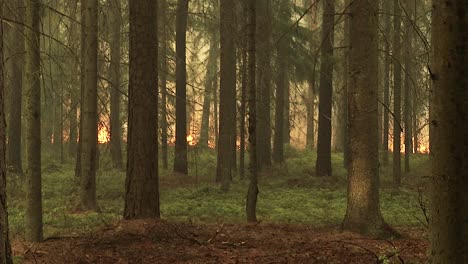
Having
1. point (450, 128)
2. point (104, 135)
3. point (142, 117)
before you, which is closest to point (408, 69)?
point (142, 117)

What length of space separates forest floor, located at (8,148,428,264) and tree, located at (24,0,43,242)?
44 centimetres

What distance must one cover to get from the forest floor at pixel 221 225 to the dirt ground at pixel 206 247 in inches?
0.6

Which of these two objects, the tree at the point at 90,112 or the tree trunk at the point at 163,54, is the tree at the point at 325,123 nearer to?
the tree trunk at the point at 163,54

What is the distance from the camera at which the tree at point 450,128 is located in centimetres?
325

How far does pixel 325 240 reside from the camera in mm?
7898

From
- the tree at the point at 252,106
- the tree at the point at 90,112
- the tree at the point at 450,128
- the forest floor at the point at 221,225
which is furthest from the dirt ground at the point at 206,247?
the tree at the point at 90,112

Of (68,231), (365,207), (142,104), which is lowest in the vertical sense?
(68,231)

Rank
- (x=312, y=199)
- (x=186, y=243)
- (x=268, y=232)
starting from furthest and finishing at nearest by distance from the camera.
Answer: (x=312, y=199) → (x=268, y=232) → (x=186, y=243)

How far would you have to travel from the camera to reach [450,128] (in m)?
3.29

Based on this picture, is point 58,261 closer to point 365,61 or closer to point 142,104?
point 142,104

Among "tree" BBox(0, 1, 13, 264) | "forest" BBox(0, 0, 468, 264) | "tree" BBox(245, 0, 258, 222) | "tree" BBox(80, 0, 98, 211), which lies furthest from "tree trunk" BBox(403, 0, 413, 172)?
"tree" BBox(80, 0, 98, 211)

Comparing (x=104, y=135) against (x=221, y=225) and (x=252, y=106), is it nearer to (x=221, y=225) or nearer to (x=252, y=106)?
(x=252, y=106)

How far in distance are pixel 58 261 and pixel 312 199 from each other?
9699 mm

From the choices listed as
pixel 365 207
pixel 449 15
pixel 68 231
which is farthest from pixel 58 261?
pixel 449 15
